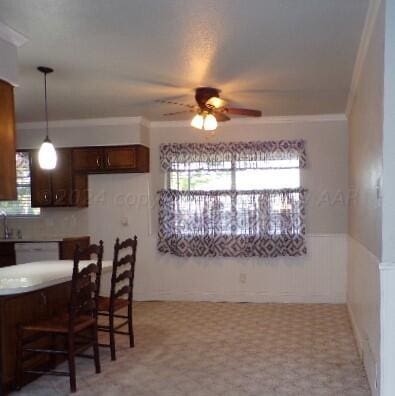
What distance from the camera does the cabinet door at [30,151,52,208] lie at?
6.15 meters

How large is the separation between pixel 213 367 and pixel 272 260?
257 centimetres

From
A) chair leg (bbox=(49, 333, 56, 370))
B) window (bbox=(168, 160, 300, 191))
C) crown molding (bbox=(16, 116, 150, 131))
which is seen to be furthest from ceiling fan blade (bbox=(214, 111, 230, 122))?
chair leg (bbox=(49, 333, 56, 370))

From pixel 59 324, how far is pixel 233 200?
10.5ft

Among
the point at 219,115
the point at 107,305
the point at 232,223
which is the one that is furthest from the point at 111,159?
the point at 107,305

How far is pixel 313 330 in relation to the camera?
14.9 feet

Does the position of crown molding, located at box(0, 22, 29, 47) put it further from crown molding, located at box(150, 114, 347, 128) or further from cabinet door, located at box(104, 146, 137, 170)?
crown molding, located at box(150, 114, 347, 128)

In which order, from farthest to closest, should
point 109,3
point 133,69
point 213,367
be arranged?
point 133,69 → point 213,367 → point 109,3

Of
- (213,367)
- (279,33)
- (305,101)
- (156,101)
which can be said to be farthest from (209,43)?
(213,367)

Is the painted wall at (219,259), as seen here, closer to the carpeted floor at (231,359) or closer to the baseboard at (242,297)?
the baseboard at (242,297)

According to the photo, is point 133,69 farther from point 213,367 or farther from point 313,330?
point 313,330

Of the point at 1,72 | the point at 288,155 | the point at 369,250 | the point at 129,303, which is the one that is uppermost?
the point at 1,72

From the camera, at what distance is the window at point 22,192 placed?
6387 mm

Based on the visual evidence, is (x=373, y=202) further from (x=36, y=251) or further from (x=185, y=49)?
(x=36, y=251)

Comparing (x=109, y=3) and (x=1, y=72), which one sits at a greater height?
(x=109, y=3)
